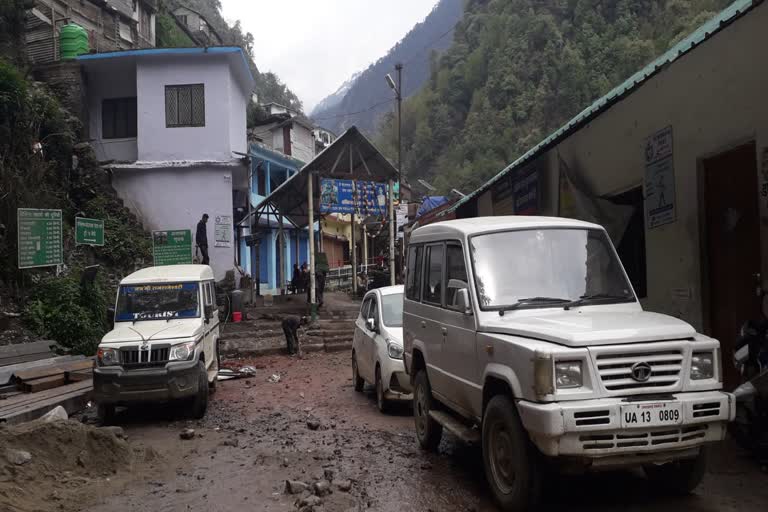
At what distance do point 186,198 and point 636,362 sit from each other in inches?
724

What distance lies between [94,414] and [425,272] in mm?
6129

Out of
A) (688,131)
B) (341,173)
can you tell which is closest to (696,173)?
(688,131)

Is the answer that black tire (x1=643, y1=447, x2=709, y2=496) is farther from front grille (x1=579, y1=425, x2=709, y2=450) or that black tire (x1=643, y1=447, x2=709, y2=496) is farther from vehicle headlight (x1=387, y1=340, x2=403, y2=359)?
vehicle headlight (x1=387, y1=340, x2=403, y2=359)

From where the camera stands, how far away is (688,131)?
680cm

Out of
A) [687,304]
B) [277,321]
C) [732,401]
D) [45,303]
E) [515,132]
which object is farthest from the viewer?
[515,132]

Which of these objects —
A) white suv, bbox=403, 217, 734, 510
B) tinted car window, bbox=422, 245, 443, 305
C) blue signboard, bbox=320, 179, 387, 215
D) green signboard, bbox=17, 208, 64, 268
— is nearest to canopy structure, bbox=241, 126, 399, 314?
blue signboard, bbox=320, 179, 387, 215

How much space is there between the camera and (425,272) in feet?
21.4

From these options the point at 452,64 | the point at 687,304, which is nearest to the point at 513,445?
the point at 687,304

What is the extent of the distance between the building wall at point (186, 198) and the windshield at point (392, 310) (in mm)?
11903

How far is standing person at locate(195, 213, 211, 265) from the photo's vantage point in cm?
1920

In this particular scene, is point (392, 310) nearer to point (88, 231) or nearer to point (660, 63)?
point (660, 63)

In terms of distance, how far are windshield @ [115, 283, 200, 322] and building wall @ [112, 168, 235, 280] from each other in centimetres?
1071

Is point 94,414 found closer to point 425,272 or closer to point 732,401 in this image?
point 425,272

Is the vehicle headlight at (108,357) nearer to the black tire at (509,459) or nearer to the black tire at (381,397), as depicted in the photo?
the black tire at (381,397)
